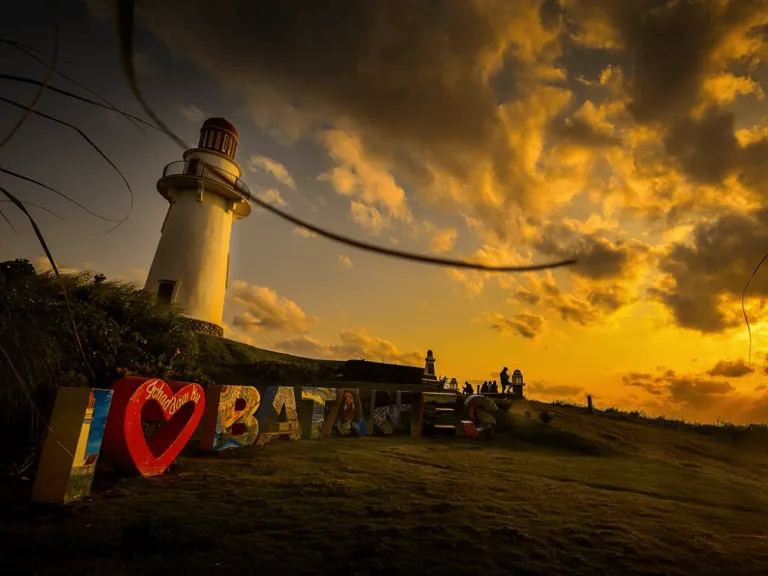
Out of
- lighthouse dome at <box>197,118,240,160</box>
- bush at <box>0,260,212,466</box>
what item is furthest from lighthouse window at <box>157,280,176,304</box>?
bush at <box>0,260,212,466</box>

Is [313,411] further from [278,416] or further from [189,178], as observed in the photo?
[189,178]

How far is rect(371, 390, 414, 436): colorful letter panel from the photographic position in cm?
1988

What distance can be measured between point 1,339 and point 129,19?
A: 8082 millimetres

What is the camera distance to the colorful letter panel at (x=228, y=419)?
12.3 metres

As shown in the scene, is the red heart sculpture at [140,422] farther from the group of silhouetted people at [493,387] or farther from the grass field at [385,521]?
the group of silhouetted people at [493,387]

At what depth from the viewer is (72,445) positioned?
7.08 metres

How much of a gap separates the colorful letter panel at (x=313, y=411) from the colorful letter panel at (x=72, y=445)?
9822mm

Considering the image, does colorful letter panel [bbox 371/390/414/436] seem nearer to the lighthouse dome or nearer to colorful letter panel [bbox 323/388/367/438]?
colorful letter panel [bbox 323/388/367/438]

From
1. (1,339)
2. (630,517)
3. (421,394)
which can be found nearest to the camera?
(1,339)

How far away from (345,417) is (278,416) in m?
4.14

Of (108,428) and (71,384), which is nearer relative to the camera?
(108,428)

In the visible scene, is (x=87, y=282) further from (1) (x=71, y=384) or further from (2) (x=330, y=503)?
(2) (x=330, y=503)

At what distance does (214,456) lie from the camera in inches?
466

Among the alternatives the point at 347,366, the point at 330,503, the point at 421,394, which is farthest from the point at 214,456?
the point at 347,366
